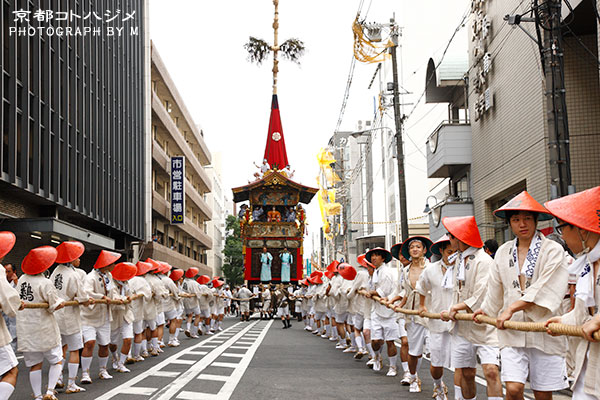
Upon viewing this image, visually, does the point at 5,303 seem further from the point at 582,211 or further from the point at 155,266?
the point at 155,266

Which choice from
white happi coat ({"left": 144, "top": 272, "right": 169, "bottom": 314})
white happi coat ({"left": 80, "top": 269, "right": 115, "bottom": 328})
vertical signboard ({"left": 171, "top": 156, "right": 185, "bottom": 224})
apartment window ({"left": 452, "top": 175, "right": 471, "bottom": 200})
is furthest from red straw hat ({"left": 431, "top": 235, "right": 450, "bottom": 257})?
vertical signboard ({"left": 171, "top": 156, "right": 185, "bottom": 224})

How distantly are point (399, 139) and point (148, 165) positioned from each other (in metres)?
21.1

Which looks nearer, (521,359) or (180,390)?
(521,359)

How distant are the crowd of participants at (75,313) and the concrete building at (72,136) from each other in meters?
6.01

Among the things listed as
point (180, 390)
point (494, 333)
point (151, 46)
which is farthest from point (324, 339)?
point (151, 46)

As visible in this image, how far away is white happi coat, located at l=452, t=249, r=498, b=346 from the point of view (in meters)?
7.12

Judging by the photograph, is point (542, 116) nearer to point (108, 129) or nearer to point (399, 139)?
point (399, 139)

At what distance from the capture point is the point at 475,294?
7168mm

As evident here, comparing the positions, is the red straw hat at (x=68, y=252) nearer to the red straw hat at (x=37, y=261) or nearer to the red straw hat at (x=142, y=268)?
the red straw hat at (x=37, y=261)

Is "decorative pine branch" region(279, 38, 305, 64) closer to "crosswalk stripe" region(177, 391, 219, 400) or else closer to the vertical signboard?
the vertical signboard

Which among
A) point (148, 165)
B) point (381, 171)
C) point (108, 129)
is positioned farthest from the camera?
point (381, 171)

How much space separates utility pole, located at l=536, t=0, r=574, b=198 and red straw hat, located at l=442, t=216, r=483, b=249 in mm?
4962

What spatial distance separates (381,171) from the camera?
5056cm

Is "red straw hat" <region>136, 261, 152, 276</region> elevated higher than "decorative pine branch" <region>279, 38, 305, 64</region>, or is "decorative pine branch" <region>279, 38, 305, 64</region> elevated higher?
"decorative pine branch" <region>279, 38, 305, 64</region>
